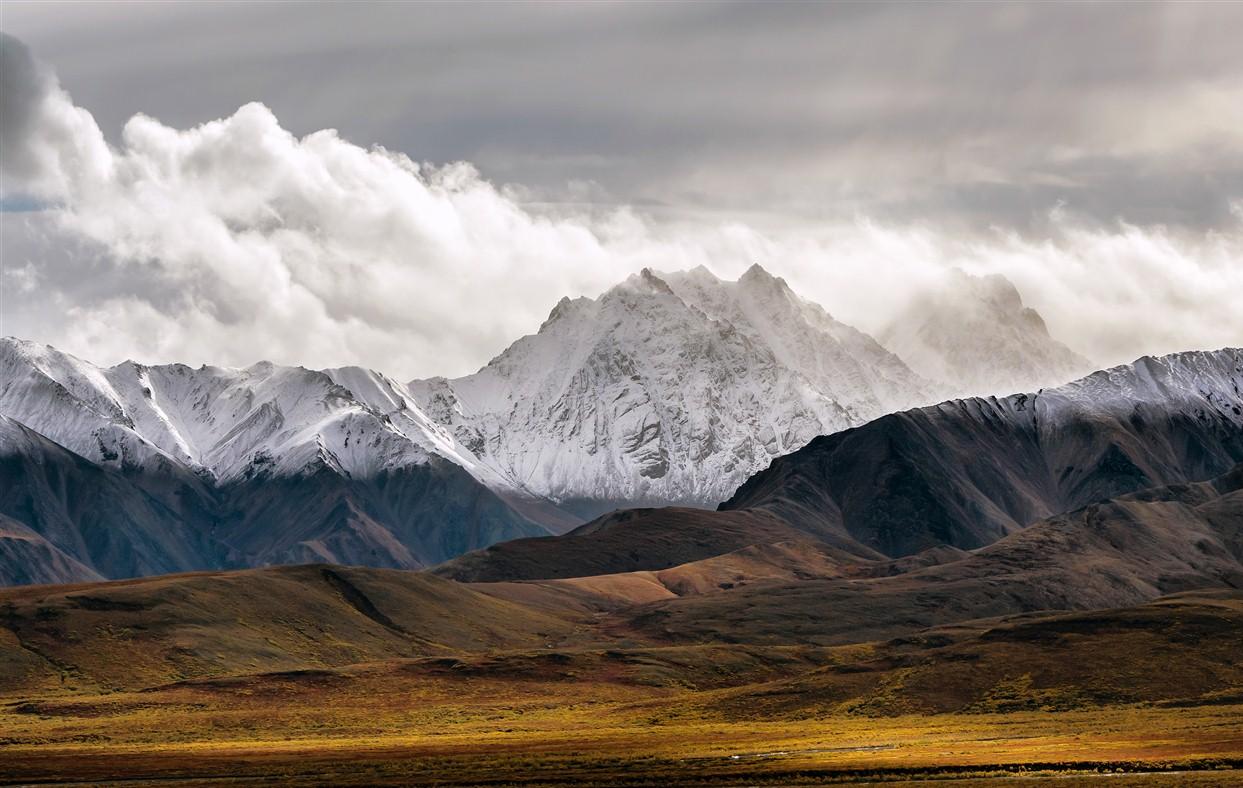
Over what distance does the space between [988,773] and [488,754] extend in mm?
59638

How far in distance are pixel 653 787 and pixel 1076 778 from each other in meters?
35.1

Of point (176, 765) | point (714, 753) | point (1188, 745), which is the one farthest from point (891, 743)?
point (176, 765)

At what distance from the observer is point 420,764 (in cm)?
17562

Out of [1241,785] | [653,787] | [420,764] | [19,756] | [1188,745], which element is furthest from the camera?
[19,756]

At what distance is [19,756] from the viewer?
639 ft

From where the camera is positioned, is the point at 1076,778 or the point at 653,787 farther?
the point at 653,787

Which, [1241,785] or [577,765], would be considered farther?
[577,765]

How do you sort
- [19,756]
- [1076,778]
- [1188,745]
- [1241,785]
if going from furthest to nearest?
[19,756] < [1188,745] < [1076,778] < [1241,785]

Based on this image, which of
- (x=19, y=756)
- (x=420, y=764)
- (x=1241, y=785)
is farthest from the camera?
(x=19, y=756)

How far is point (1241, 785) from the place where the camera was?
128375 millimetres

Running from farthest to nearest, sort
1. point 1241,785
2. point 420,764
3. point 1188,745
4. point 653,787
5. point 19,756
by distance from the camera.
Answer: point 19,756
point 420,764
point 1188,745
point 653,787
point 1241,785

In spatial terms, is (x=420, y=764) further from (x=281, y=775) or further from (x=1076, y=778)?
(x=1076, y=778)

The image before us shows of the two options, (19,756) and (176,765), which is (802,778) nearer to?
(176,765)

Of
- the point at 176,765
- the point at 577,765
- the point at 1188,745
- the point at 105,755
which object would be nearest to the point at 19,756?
the point at 105,755
